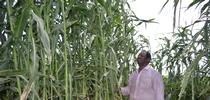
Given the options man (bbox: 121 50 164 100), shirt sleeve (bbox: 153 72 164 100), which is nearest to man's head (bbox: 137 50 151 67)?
man (bbox: 121 50 164 100)

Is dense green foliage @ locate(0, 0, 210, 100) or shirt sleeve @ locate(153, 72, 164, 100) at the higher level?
dense green foliage @ locate(0, 0, 210, 100)

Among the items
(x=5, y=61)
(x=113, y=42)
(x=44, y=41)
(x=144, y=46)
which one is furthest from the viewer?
(x=144, y=46)

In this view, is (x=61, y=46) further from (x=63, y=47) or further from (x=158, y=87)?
(x=158, y=87)

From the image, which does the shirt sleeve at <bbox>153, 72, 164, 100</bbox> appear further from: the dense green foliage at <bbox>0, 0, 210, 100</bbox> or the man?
the dense green foliage at <bbox>0, 0, 210, 100</bbox>

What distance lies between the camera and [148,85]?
2967 mm

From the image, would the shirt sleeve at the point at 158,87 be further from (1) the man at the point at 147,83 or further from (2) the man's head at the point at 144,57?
(2) the man's head at the point at 144,57

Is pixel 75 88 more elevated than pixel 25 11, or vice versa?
pixel 25 11

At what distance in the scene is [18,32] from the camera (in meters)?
1.55

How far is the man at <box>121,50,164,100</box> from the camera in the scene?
2.92 m

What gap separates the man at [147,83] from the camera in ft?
9.58

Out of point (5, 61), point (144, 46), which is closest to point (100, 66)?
point (5, 61)

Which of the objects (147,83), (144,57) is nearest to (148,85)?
(147,83)

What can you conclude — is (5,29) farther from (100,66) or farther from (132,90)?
(132,90)

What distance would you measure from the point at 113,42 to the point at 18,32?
1056 mm
